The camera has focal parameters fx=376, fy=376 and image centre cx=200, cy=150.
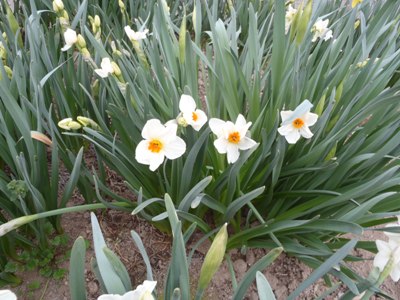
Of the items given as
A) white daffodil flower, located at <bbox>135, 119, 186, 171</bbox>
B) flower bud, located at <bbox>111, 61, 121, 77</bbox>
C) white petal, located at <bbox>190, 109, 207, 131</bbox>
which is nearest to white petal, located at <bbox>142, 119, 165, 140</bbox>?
white daffodil flower, located at <bbox>135, 119, 186, 171</bbox>

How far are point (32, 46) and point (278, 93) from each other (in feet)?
2.97

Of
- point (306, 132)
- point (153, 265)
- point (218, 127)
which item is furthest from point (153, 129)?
point (153, 265)

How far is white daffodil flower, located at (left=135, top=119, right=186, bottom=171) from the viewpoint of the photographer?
Result: 1.06 m

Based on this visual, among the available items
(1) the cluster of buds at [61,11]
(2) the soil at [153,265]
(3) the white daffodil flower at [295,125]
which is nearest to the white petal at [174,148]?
(3) the white daffodil flower at [295,125]

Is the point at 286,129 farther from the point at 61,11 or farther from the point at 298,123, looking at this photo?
the point at 61,11

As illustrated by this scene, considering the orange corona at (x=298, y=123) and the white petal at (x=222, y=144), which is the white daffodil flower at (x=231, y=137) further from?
the orange corona at (x=298, y=123)

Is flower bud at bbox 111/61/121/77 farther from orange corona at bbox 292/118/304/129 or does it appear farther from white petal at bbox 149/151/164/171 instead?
orange corona at bbox 292/118/304/129

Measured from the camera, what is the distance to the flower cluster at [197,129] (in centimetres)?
106

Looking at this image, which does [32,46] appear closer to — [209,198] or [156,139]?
[156,139]

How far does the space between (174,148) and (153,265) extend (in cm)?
56

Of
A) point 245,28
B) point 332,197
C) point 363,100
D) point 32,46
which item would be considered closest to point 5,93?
point 32,46

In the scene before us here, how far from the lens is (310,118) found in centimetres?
115

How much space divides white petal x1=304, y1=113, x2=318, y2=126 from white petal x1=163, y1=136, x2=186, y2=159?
386mm

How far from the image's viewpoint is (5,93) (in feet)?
3.76
